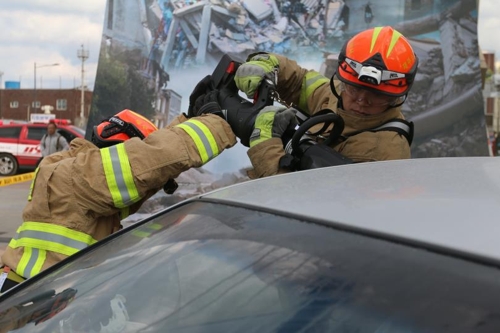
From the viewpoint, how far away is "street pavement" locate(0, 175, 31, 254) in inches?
273

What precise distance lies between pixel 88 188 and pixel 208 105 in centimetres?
60

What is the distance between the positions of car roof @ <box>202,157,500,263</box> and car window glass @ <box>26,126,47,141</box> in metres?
14.9

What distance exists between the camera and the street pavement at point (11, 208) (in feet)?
22.7

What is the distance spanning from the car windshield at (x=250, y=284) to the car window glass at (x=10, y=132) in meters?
14.9

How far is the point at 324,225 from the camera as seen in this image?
46.7 inches

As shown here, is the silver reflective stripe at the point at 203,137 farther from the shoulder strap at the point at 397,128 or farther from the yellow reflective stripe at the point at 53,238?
the shoulder strap at the point at 397,128

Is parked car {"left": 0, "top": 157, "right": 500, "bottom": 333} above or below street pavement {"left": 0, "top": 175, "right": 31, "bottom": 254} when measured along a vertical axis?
above

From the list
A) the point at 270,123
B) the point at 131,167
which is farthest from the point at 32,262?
the point at 270,123

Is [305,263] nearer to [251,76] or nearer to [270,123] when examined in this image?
[270,123]

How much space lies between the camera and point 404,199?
1.24 meters

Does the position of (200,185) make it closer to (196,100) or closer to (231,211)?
(196,100)

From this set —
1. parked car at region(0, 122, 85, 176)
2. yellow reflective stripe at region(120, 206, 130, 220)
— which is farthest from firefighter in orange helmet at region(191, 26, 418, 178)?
parked car at region(0, 122, 85, 176)

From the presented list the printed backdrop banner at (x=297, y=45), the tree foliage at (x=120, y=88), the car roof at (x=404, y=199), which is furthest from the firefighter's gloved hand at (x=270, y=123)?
the tree foliage at (x=120, y=88)

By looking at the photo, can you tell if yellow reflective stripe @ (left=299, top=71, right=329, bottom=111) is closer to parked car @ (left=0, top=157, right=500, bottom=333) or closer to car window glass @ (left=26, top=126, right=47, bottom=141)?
parked car @ (left=0, top=157, right=500, bottom=333)
